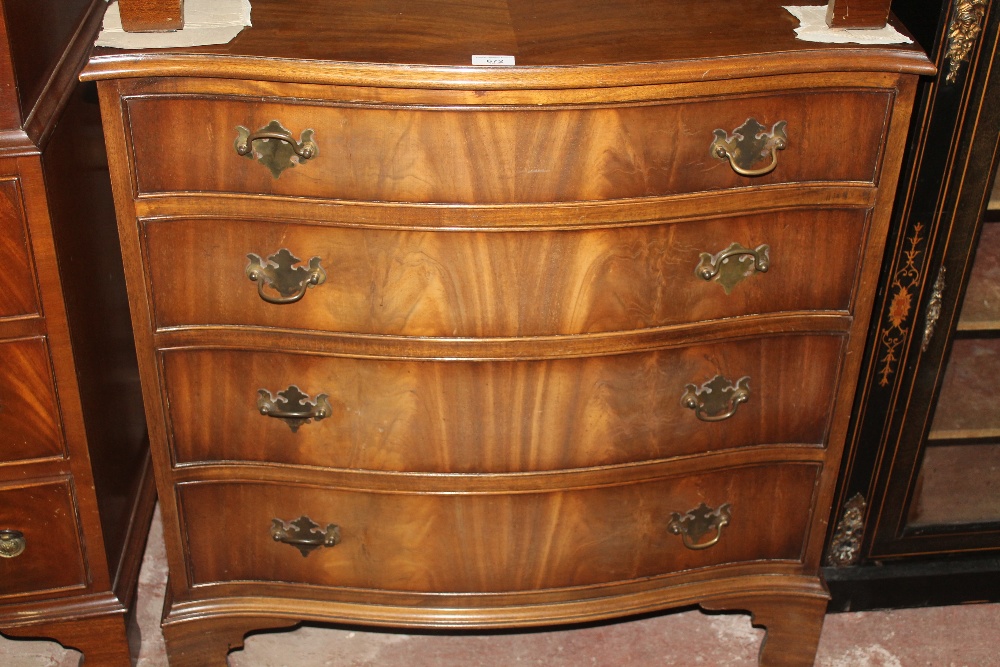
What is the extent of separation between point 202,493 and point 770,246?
0.99m

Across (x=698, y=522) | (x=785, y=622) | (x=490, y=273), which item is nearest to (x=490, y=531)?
(x=698, y=522)

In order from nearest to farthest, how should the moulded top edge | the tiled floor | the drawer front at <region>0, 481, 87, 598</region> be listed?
1. the moulded top edge
2. the drawer front at <region>0, 481, 87, 598</region>
3. the tiled floor

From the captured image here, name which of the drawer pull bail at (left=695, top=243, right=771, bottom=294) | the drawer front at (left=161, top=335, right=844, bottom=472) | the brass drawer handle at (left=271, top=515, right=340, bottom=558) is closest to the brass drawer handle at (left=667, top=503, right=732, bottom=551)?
the drawer front at (left=161, top=335, right=844, bottom=472)

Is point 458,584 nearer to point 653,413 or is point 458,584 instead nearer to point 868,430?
point 653,413

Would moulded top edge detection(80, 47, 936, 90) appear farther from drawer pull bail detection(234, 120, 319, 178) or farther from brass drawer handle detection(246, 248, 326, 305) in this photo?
brass drawer handle detection(246, 248, 326, 305)

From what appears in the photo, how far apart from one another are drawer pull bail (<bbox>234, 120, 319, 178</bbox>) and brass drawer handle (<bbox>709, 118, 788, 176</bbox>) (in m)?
0.57

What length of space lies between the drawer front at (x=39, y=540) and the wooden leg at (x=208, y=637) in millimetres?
189

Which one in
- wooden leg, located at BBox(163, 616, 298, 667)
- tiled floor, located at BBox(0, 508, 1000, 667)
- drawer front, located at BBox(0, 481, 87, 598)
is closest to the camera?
drawer front, located at BBox(0, 481, 87, 598)

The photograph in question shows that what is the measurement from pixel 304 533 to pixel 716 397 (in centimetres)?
71

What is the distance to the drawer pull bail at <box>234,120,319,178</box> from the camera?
166 cm

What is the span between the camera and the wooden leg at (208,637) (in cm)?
211

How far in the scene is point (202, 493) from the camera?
1996 millimetres

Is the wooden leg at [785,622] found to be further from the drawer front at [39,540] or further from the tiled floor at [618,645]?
the drawer front at [39,540]

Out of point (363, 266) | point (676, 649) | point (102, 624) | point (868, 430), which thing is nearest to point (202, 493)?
point (102, 624)
